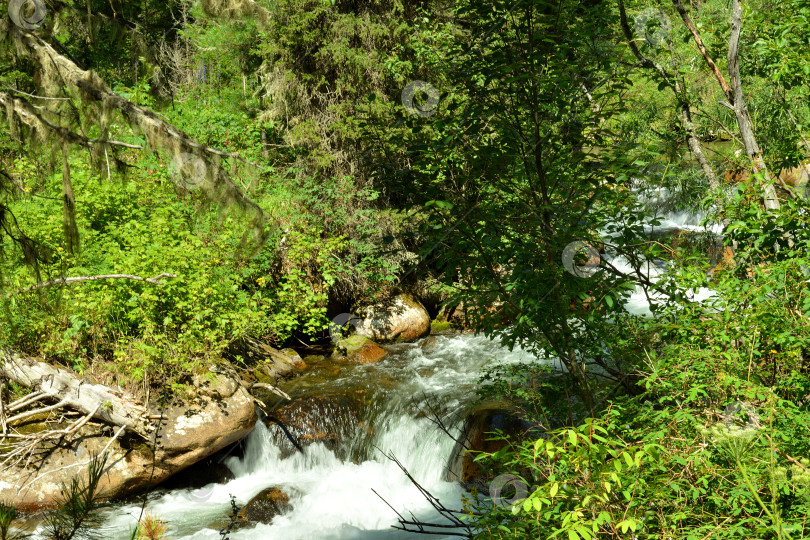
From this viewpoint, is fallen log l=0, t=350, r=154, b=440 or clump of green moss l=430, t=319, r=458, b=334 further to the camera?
clump of green moss l=430, t=319, r=458, b=334

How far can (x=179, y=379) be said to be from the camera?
8.16 metres

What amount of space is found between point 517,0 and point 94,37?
3.64 meters

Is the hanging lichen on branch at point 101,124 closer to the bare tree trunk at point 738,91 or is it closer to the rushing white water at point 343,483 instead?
the rushing white water at point 343,483

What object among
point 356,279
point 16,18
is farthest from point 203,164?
point 356,279
